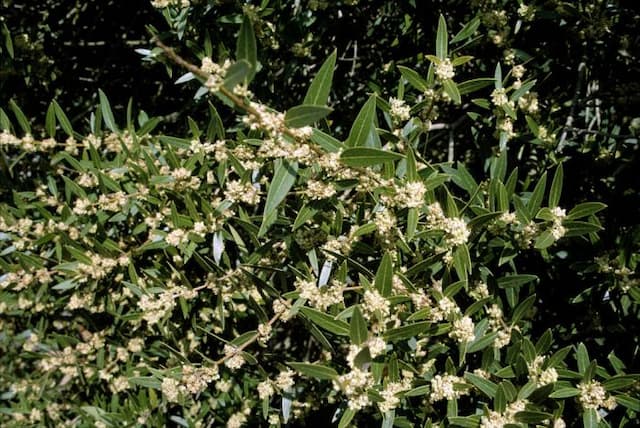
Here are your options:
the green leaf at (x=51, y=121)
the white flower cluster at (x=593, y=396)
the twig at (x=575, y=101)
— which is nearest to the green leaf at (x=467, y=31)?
the twig at (x=575, y=101)

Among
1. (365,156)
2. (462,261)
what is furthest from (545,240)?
(365,156)

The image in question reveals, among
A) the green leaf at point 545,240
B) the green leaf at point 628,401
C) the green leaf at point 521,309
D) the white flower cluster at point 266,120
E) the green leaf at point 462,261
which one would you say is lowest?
the green leaf at point 628,401

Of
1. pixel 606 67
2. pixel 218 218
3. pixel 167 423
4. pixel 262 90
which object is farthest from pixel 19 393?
pixel 606 67

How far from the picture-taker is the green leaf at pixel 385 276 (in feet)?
6.53

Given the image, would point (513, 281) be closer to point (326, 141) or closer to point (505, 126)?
point (505, 126)

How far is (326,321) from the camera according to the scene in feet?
6.82

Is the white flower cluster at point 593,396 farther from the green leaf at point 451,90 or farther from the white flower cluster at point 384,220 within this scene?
the green leaf at point 451,90

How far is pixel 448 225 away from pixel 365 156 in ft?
1.81

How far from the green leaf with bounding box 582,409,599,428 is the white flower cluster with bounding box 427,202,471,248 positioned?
0.99 metres

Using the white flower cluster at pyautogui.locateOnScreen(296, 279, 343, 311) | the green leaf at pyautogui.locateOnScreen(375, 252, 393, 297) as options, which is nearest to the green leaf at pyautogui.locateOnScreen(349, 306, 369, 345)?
the green leaf at pyautogui.locateOnScreen(375, 252, 393, 297)

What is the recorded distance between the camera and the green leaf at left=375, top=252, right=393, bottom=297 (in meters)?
1.99

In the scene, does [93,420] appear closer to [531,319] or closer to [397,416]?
[397,416]

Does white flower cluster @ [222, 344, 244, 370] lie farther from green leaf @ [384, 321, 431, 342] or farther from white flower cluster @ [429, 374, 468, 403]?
white flower cluster @ [429, 374, 468, 403]

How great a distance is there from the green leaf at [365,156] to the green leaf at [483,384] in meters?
1.08
